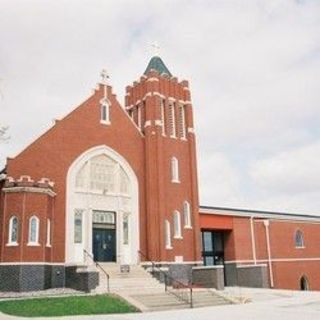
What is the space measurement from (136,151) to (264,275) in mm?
12716

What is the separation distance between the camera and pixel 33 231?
26672 millimetres

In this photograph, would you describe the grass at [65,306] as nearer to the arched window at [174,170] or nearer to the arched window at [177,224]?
the arched window at [177,224]

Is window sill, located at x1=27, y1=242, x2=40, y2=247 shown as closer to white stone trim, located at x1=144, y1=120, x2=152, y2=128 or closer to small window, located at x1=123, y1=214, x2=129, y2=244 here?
small window, located at x1=123, y1=214, x2=129, y2=244

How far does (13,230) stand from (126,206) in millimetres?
7902

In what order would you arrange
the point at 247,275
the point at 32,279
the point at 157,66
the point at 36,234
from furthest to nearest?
the point at 157,66, the point at 247,275, the point at 36,234, the point at 32,279

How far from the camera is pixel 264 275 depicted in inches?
1383

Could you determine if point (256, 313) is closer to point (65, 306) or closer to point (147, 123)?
point (65, 306)

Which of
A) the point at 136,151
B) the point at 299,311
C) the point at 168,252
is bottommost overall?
the point at 299,311

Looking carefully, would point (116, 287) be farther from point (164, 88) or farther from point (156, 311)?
point (164, 88)

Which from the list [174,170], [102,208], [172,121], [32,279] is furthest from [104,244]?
[172,121]

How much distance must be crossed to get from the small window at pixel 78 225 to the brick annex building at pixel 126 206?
0.06m

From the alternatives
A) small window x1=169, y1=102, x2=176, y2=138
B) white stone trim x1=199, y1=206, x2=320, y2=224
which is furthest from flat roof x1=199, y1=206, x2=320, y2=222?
small window x1=169, y1=102, x2=176, y2=138

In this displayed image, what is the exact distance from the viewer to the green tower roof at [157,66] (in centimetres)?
3664


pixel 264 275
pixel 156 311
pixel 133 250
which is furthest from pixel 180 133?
pixel 156 311
